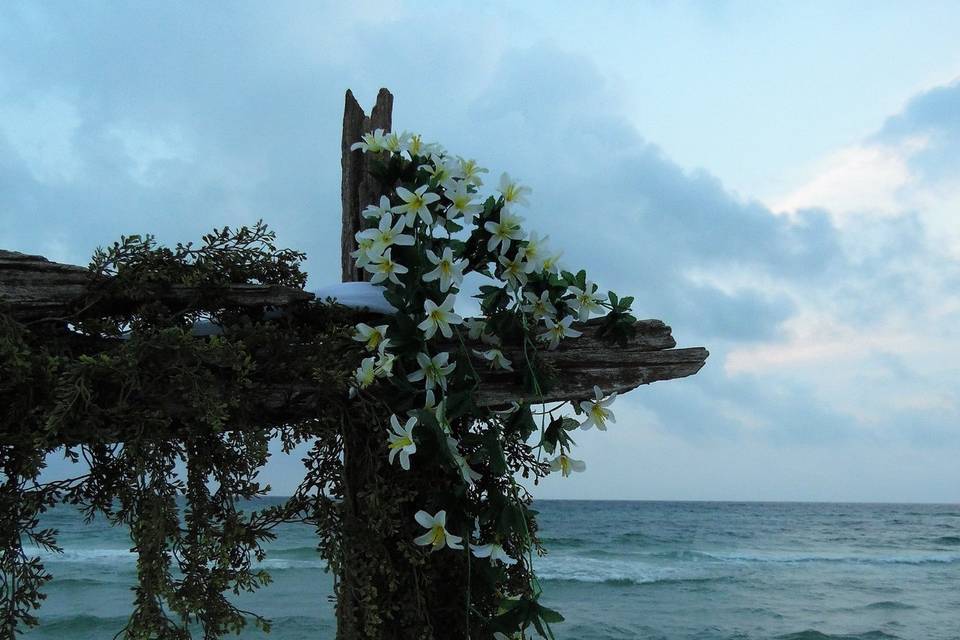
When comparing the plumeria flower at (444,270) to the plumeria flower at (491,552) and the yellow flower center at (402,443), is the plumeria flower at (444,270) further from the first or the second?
the plumeria flower at (491,552)

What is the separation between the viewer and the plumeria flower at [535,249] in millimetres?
2316

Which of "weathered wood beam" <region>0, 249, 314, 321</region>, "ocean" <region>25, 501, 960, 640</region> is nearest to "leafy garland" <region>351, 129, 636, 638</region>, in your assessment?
"weathered wood beam" <region>0, 249, 314, 321</region>

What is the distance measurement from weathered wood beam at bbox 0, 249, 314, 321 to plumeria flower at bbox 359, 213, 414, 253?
301mm

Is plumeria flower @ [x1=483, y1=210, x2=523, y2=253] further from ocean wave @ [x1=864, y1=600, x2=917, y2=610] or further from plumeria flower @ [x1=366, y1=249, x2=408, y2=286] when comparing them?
ocean wave @ [x1=864, y1=600, x2=917, y2=610]

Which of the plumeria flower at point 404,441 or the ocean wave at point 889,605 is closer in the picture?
the plumeria flower at point 404,441

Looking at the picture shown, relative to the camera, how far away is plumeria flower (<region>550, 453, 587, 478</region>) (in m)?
2.33

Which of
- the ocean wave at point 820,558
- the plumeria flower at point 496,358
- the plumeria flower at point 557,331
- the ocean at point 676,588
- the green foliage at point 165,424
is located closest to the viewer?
the green foliage at point 165,424

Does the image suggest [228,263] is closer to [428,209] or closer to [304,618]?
[428,209]

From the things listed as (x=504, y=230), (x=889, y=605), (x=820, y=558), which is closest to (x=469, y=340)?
(x=504, y=230)

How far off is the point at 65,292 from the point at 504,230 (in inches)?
49.4

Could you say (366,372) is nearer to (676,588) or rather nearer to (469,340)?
(469,340)

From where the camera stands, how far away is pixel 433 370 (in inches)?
84.1

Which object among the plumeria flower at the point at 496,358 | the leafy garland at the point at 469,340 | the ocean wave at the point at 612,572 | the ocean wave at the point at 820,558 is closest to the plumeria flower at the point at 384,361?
the leafy garland at the point at 469,340

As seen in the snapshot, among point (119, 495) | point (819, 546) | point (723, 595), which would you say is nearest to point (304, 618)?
point (723, 595)
